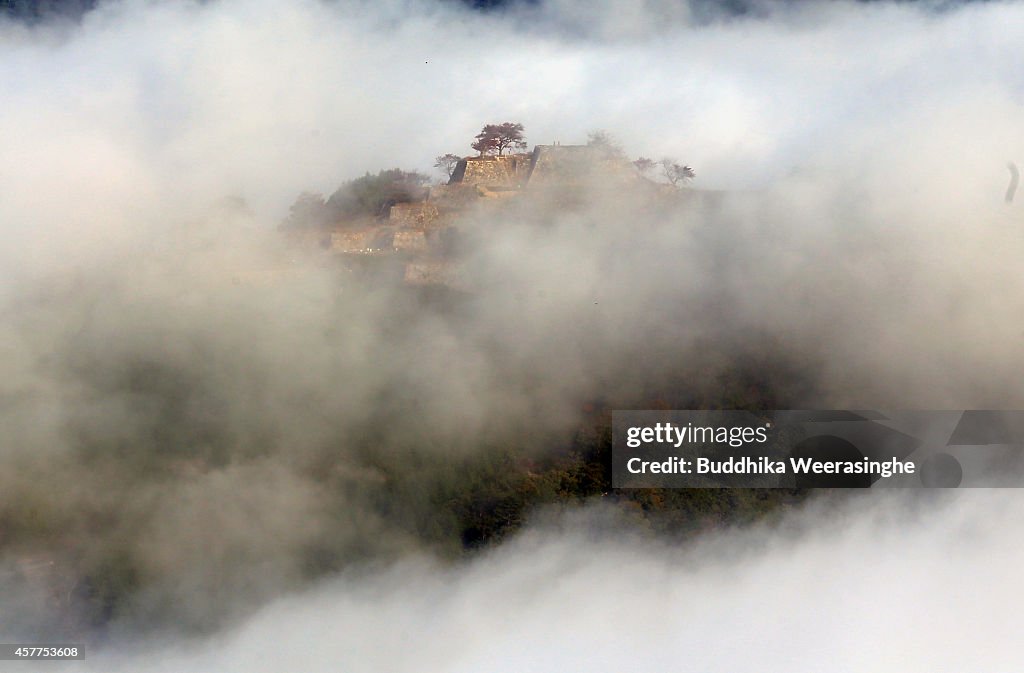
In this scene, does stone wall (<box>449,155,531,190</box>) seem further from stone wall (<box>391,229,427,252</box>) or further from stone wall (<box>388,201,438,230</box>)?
stone wall (<box>391,229,427,252</box>)

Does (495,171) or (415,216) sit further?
(495,171)

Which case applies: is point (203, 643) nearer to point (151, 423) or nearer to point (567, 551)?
point (151, 423)

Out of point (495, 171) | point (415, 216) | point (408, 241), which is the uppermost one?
point (495, 171)

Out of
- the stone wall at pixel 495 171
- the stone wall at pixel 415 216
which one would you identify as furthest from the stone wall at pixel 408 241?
the stone wall at pixel 495 171

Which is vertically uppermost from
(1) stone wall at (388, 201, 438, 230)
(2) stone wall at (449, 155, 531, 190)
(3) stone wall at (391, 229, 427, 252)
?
(2) stone wall at (449, 155, 531, 190)

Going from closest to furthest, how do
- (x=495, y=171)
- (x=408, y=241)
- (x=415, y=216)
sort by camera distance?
(x=408, y=241), (x=415, y=216), (x=495, y=171)

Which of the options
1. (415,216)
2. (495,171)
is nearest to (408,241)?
(415,216)

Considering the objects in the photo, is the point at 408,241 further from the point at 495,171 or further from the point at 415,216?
the point at 495,171

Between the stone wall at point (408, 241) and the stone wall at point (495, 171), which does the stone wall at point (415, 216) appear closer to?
the stone wall at point (408, 241)

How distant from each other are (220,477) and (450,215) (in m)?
18.2

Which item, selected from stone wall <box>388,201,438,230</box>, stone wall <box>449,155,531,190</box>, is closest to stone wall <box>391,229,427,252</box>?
stone wall <box>388,201,438,230</box>

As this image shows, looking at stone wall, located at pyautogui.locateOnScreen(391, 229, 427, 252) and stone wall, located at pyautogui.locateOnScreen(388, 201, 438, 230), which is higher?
stone wall, located at pyautogui.locateOnScreen(388, 201, 438, 230)

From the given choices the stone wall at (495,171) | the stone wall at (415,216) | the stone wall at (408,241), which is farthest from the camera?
the stone wall at (495,171)

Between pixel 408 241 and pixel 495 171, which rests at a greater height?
pixel 495 171
